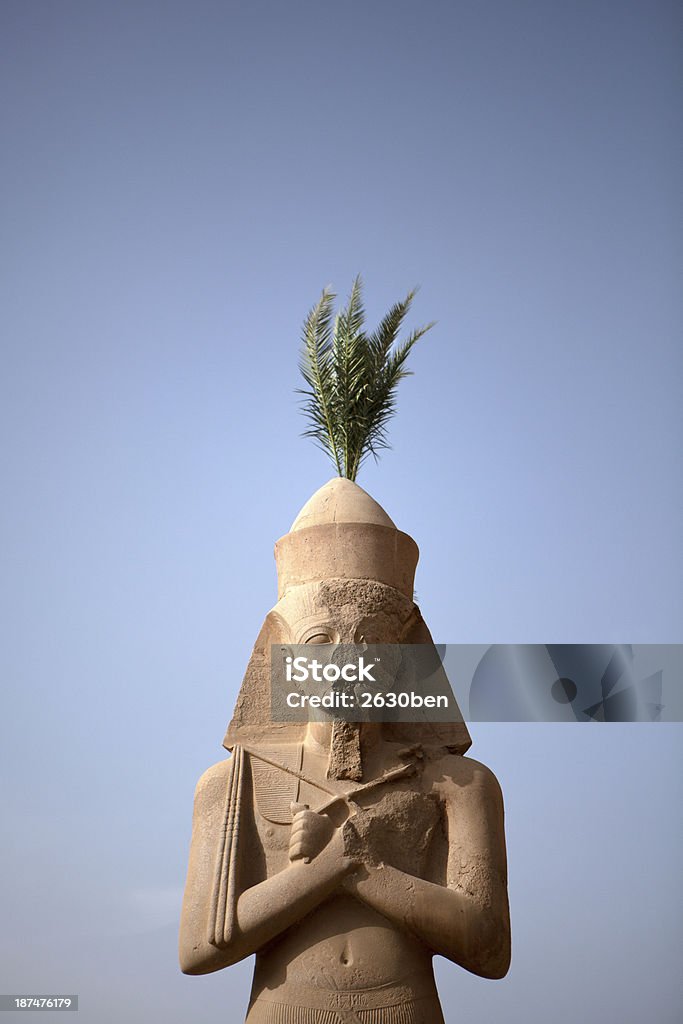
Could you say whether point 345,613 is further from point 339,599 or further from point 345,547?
point 345,547

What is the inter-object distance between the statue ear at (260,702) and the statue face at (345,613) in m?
0.14

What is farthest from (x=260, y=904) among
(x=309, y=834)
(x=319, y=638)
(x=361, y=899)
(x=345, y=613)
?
(x=345, y=613)

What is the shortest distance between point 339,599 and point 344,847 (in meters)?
1.51

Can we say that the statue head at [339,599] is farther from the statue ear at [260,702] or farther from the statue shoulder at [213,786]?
the statue shoulder at [213,786]

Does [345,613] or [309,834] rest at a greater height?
[345,613]

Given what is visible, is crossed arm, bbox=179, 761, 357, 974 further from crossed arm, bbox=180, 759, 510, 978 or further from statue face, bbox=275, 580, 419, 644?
statue face, bbox=275, 580, 419, 644

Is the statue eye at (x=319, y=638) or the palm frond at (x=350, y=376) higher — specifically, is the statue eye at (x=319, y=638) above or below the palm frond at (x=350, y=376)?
below

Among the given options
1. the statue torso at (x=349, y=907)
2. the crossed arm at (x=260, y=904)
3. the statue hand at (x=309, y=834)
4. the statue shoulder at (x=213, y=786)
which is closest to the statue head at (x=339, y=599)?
the statue shoulder at (x=213, y=786)

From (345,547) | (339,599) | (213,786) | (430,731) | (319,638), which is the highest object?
(345,547)

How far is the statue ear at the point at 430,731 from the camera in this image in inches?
246

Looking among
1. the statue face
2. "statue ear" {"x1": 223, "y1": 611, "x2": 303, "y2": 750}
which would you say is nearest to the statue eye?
the statue face

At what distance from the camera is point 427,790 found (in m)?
5.84

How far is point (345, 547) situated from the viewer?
21.4 ft

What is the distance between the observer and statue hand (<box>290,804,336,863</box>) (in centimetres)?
539
